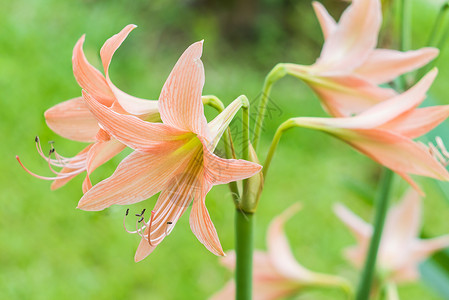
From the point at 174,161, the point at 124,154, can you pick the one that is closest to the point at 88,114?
the point at 174,161

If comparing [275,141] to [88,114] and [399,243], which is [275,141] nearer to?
[88,114]

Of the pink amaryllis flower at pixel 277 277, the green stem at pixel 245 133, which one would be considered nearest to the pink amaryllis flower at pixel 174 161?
the green stem at pixel 245 133

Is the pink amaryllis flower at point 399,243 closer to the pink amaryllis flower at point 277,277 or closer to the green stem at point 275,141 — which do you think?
the pink amaryllis flower at point 277,277

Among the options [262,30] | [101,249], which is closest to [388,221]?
[101,249]

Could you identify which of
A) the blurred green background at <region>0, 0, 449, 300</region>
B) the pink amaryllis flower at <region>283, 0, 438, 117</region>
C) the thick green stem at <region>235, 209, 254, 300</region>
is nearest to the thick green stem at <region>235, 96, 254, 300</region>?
the thick green stem at <region>235, 209, 254, 300</region>

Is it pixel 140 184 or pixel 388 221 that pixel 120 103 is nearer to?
pixel 140 184
